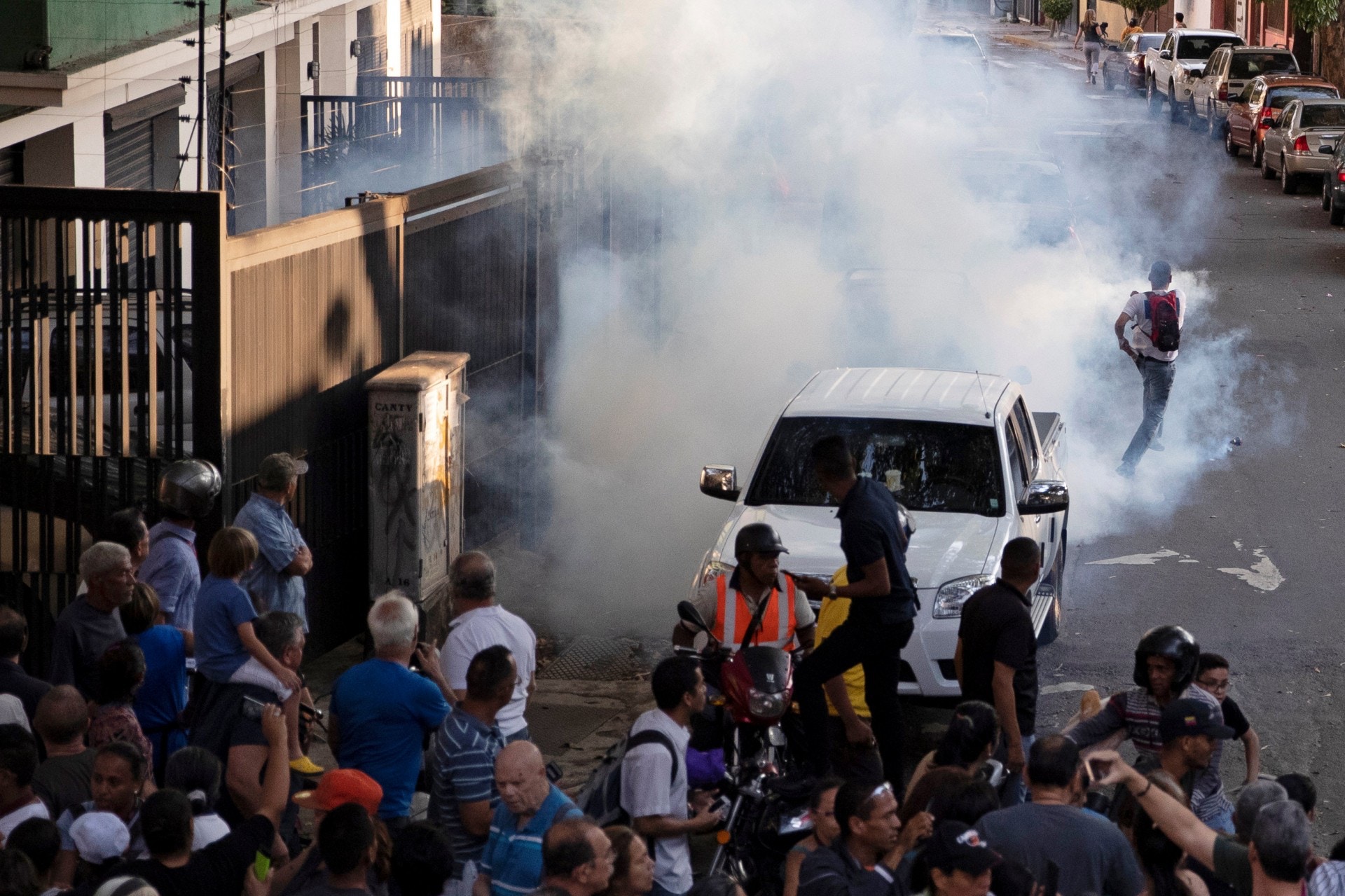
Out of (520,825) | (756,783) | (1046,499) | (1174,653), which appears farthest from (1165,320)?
(520,825)

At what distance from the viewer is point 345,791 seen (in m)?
4.83

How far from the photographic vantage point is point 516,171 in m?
11.9

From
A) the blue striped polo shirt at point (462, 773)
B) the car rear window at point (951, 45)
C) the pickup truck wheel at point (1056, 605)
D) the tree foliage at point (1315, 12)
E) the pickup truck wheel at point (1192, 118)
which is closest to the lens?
the blue striped polo shirt at point (462, 773)

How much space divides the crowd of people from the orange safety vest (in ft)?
0.04

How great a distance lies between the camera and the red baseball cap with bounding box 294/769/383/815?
4816 mm

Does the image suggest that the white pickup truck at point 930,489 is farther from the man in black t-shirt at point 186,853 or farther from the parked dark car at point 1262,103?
the parked dark car at point 1262,103

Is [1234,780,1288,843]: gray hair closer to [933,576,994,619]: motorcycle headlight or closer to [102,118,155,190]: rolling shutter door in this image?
[933,576,994,619]: motorcycle headlight

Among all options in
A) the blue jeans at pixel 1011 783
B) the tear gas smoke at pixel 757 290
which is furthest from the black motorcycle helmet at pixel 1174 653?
the tear gas smoke at pixel 757 290

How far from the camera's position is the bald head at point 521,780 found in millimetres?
4742

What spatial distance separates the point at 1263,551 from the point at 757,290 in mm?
6365

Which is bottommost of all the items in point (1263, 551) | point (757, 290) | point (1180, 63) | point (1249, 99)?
point (1263, 551)

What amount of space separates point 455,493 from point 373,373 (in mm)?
831

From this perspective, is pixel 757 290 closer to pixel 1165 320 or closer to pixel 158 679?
pixel 1165 320

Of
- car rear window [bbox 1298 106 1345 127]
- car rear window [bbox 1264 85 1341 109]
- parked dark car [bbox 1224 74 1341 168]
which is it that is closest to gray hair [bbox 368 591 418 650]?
car rear window [bbox 1298 106 1345 127]
